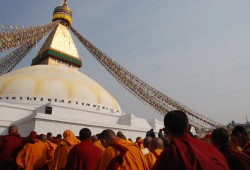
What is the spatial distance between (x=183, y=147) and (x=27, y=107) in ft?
51.3

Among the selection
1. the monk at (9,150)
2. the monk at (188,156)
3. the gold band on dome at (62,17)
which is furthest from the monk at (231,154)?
the gold band on dome at (62,17)

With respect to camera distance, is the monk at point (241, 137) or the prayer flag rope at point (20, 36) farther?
the prayer flag rope at point (20, 36)

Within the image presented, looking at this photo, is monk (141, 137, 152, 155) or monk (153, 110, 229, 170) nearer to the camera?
monk (153, 110, 229, 170)

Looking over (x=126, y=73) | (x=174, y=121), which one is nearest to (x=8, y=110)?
(x=126, y=73)

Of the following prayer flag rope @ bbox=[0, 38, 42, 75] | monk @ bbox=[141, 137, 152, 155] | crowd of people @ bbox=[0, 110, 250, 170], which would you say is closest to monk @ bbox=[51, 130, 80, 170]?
crowd of people @ bbox=[0, 110, 250, 170]

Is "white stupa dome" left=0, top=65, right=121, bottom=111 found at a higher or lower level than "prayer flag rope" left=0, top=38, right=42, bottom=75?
lower

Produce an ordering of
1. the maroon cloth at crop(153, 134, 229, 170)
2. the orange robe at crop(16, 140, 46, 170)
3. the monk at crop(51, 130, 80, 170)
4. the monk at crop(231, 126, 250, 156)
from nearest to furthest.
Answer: the maroon cloth at crop(153, 134, 229, 170) < the monk at crop(231, 126, 250, 156) < the monk at crop(51, 130, 80, 170) < the orange robe at crop(16, 140, 46, 170)

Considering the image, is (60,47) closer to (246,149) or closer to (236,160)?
(246,149)

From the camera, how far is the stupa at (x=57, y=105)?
1325 centimetres

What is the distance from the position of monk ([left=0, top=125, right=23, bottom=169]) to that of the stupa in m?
7.65

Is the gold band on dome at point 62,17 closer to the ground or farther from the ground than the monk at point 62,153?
farther from the ground

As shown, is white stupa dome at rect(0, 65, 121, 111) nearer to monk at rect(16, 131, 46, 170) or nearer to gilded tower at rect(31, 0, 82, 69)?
gilded tower at rect(31, 0, 82, 69)

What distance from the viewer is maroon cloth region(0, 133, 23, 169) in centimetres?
486

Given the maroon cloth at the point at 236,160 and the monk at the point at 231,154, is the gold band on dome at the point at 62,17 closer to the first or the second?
the monk at the point at 231,154
